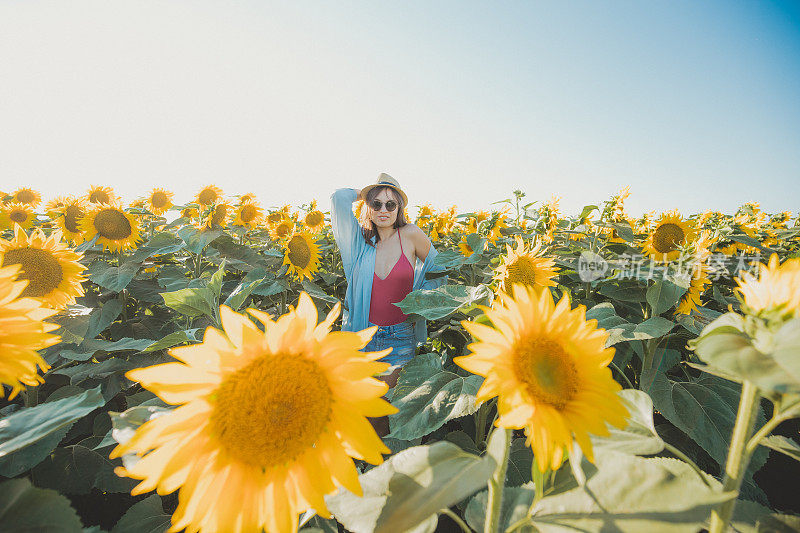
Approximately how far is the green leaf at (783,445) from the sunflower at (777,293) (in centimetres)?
38

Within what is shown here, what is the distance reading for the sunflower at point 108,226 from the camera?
11.4ft

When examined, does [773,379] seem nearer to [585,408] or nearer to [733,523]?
[585,408]

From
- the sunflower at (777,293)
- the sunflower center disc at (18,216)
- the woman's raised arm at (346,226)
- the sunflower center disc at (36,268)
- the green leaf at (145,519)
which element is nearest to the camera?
the sunflower at (777,293)

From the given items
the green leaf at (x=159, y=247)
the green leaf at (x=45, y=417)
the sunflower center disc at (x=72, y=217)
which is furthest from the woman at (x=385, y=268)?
the sunflower center disc at (x=72, y=217)

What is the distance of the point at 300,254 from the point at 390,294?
1.15m

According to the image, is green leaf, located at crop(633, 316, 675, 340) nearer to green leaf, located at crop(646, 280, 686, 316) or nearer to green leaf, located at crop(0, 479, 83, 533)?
green leaf, located at crop(646, 280, 686, 316)

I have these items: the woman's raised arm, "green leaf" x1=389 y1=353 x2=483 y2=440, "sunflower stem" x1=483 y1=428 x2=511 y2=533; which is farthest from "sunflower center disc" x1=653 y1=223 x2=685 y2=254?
"sunflower stem" x1=483 y1=428 x2=511 y2=533


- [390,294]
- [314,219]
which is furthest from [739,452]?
[314,219]

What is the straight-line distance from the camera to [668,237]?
352 centimetres

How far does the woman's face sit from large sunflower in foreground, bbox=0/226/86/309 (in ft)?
8.46

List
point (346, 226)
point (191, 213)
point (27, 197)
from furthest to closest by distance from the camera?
point (27, 197)
point (191, 213)
point (346, 226)

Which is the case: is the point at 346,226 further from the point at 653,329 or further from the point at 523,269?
the point at 653,329

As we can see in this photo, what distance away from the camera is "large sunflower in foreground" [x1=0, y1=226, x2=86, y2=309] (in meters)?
1.95

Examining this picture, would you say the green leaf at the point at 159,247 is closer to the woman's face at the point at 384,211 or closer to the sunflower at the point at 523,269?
the woman's face at the point at 384,211
